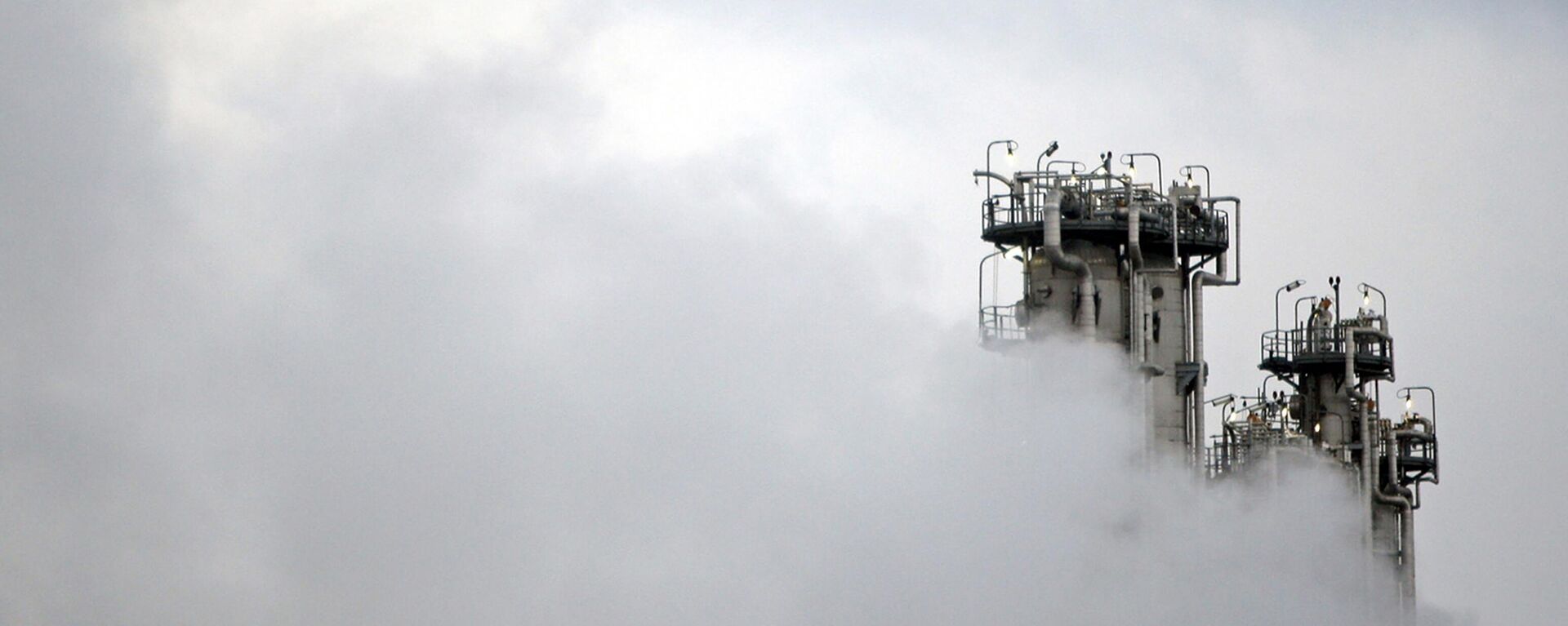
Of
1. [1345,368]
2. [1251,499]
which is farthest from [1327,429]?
[1251,499]

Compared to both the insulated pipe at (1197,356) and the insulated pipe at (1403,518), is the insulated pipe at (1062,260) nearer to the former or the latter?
the insulated pipe at (1197,356)

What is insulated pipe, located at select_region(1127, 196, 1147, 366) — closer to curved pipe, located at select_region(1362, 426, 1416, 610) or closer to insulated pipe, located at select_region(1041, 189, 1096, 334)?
insulated pipe, located at select_region(1041, 189, 1096, 334)

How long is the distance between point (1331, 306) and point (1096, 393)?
24.8 metres

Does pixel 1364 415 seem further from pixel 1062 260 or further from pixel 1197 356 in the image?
pixel 1062 260

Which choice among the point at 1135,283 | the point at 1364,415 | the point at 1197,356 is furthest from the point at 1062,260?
the point at 1364,415

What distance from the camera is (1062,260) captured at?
62.8 metres

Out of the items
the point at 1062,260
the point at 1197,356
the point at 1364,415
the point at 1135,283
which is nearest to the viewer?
the point at 1062,260

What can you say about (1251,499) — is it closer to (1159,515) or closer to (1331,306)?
(1159,515)

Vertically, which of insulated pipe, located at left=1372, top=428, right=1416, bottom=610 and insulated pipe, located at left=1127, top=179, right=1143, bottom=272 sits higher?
insulated pipe, located at left=1127, top=179, right=1143, bottom=272

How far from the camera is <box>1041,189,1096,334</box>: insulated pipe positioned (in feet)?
205

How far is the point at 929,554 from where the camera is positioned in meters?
54.1

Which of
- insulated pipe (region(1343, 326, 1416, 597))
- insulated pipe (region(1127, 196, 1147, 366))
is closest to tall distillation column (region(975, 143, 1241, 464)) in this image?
insulated pipe (region(1127, 196, 1147, 366))

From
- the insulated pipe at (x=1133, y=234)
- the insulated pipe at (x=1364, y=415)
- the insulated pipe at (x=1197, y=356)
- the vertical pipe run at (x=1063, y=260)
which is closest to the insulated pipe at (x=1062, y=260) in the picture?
the vertical pipe run at (x=1063, y=260)

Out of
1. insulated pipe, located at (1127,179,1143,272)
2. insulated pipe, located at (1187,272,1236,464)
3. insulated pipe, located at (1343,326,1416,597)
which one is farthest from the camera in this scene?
insulated pipe, located at (1343,326,1416,597)
